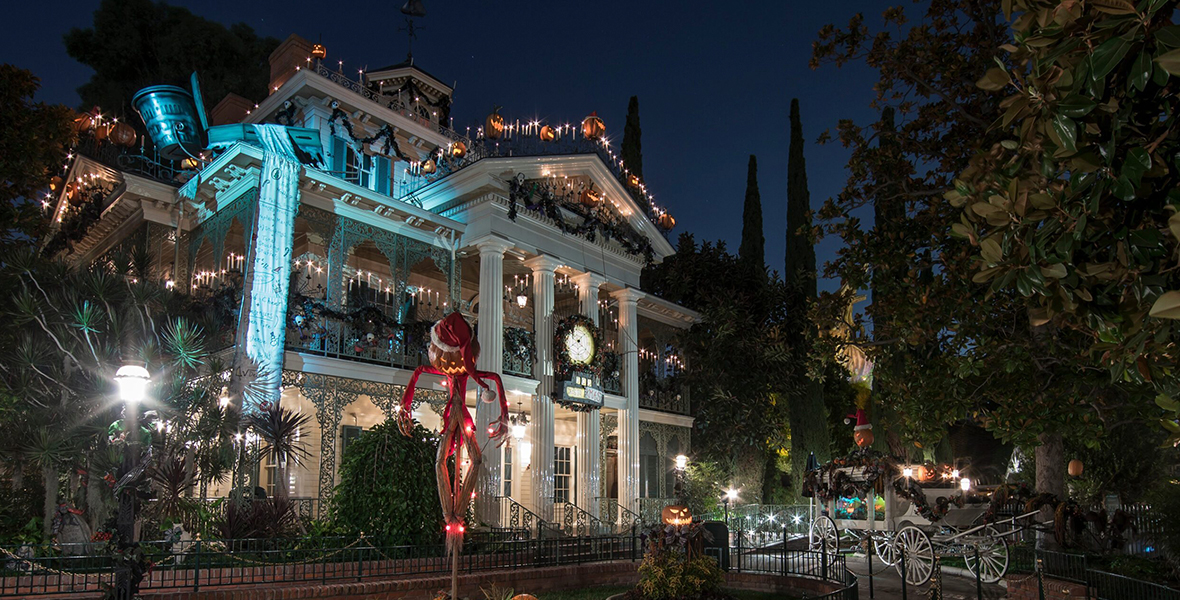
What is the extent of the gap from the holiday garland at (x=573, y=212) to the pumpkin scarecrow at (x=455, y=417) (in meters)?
11.8

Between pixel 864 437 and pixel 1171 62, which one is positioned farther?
pixel 864 437

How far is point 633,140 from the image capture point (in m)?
38.4

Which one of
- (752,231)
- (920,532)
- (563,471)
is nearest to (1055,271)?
(920,532)

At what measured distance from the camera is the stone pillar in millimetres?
18516

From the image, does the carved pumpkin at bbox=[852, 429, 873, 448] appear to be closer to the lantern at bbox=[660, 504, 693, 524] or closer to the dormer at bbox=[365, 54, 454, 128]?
the lantern at bbox=[660, 504, 693, 524]

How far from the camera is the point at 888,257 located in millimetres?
13617

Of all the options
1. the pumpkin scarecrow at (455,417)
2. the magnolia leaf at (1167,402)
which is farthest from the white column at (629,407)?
the magnolia leaf at (1167,402)

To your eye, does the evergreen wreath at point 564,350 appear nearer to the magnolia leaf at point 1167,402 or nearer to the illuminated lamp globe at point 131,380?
the illuminated lamp globe at point 131,380

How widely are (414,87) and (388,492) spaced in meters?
16.0

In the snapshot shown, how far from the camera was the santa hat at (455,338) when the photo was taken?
893 centimetres

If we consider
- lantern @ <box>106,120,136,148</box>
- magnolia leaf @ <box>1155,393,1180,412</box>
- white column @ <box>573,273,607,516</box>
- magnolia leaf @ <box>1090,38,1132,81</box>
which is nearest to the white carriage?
white column @ <box>573,273,607,516</box>

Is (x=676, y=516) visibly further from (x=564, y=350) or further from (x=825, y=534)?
(x=564, y=350)

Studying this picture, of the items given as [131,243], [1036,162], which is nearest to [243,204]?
[131,243]

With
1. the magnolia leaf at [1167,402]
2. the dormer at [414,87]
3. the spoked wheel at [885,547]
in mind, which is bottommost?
the spoked wheel at [885,547]
